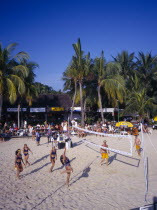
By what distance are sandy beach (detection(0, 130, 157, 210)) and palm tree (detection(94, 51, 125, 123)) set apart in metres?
15.0

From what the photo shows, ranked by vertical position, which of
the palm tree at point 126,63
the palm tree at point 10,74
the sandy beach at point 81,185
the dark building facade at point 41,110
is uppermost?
the palm tree at point 126,63

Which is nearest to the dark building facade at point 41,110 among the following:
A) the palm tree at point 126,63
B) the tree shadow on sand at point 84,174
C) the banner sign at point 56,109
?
the banner sign at point 56,109

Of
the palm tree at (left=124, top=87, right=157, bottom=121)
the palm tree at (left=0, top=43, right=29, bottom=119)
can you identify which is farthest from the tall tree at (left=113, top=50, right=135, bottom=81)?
the palm tree at (left=0, top=43, right=29, bottom=119)

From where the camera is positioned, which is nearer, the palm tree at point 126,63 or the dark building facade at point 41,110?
the dark building facade at point 41,110

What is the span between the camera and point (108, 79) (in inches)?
1053

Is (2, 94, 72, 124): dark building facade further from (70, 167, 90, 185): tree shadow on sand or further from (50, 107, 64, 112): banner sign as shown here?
(70, 167, 90, 185): tree shadow on sand

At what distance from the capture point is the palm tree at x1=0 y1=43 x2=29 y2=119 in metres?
20.5

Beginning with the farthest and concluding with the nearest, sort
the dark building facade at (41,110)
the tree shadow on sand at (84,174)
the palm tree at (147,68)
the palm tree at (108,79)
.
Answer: the palm tree at (147,68) → the dark building facade at (41,110) → the palm tree at (108,79) → the tree shadow on sand at (84,174)

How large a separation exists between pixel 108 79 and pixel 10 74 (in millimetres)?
11891

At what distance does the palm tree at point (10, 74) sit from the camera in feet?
67.2

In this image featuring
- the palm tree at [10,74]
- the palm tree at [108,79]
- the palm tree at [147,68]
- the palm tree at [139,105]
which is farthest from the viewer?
the palm tree at [147,68]

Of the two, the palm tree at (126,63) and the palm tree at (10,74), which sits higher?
the palm tree at (126,63)

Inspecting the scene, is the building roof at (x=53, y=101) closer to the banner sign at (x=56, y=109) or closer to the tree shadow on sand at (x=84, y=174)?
the banner sign at (x=56, y=109)

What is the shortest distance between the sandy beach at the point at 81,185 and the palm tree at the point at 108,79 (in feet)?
49.4
